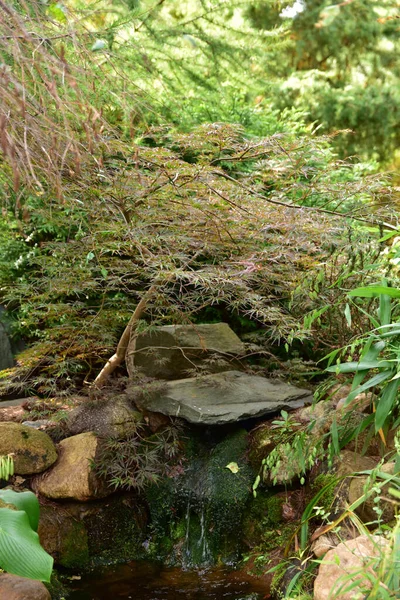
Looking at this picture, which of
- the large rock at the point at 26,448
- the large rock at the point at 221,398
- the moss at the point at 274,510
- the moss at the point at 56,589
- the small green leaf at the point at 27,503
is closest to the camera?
the small green leaf at the point at 27,503

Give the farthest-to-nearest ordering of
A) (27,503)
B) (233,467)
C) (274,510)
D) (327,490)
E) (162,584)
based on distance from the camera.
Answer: (233,467), (274,510), (162,584), (327,490), (27,503)

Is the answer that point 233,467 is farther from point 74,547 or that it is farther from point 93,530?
point 74,547

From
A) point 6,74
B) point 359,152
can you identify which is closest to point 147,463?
point 6,74

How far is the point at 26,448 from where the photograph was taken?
4.15 meters

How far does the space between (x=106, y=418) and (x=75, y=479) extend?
1.80ft

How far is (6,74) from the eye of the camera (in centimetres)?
196

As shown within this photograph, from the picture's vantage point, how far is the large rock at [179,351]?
→ 4.90 m

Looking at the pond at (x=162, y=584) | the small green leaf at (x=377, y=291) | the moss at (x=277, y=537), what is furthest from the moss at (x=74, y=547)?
the small green leaf at (x=377, y=291)

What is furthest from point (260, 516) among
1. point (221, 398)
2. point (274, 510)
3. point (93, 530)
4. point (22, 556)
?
point (22, 556)

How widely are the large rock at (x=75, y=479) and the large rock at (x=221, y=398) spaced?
596 millimetres

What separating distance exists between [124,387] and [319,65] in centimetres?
820

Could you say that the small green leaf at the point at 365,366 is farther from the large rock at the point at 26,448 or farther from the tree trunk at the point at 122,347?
the large rock at the point at 26,448

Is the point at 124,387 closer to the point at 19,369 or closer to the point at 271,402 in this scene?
the point at 19,369

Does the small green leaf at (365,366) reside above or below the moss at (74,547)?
above
